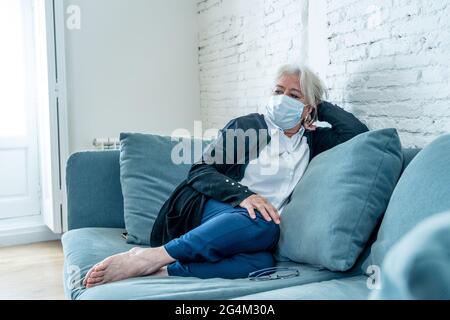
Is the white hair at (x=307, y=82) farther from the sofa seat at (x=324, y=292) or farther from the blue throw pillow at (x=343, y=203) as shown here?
the sofa seat at (x=324, y=292)

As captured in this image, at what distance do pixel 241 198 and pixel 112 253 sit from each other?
0.51 meters

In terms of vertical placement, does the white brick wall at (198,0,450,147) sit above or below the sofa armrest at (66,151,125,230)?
above

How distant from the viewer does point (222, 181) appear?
5.54 ft

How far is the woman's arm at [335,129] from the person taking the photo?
5.92ft

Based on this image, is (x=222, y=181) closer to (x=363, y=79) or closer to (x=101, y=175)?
(x=101, y=175)

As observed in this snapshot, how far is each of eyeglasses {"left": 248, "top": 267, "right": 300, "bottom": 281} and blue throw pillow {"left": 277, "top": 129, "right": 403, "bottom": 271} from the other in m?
0.06

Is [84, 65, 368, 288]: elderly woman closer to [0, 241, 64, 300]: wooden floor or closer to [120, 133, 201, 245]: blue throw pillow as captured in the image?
[120, 133, 201, 245]: blue throw pillow

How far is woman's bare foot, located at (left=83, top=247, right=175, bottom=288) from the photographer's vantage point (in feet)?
4.61

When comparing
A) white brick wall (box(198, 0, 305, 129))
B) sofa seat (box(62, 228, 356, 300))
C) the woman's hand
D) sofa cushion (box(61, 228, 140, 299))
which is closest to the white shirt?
the woman's hand

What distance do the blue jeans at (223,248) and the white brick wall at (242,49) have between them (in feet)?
4.49

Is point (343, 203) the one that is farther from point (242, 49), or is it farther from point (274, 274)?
point (242, 49)

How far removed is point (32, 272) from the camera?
284 centimetres

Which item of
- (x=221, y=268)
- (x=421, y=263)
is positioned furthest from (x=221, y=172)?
(x=421, y=263)

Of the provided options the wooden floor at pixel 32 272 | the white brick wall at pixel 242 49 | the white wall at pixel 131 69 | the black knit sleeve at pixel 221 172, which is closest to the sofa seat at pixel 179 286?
the black knit sleeve at pixel 221 172
